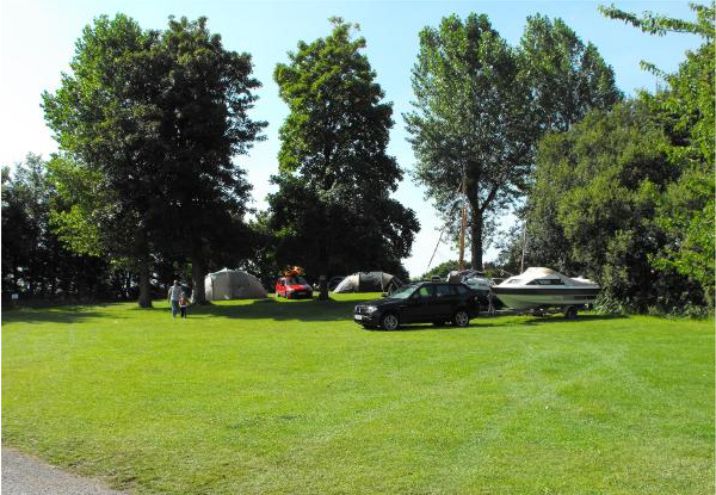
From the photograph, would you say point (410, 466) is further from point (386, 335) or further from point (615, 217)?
point (615, 217)

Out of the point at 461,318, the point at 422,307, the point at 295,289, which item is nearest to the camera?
the point at 422,307

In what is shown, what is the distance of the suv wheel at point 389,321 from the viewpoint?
72.8ft

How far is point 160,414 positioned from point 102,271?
48214 millimetres

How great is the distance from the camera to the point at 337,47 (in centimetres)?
4266

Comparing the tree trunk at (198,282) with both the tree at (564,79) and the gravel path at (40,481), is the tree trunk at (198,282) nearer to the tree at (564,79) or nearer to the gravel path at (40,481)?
the tree at (564,79)

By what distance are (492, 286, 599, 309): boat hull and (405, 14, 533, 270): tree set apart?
21513 millimetres

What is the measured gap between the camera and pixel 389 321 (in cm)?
2223

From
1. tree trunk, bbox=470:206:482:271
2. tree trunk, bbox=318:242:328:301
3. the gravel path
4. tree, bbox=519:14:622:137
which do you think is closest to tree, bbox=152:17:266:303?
tree trunk, bbox=318:242:328:301

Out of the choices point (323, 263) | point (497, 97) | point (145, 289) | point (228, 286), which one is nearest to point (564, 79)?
point (497, 97)

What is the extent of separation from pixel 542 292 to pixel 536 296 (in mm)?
305

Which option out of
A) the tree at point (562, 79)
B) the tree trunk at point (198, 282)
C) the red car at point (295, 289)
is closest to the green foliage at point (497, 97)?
the tree at point (562, 79)

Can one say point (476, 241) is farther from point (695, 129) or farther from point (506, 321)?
point (695, 129)

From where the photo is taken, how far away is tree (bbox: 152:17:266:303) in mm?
33500

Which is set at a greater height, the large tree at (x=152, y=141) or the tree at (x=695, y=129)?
the large tree at (x=152, y=141)
